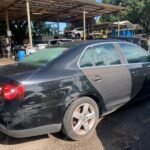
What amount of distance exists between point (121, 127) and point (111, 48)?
Result: 1454 millimetres

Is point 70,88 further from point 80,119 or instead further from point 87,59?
point 87,59

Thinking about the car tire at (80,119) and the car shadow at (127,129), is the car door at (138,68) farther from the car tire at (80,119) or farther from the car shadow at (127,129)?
the car tire at (80,119)

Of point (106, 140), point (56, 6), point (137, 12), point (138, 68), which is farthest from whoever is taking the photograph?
point (137, 12)

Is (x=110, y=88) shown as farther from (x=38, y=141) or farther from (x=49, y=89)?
(x=38, y=141)

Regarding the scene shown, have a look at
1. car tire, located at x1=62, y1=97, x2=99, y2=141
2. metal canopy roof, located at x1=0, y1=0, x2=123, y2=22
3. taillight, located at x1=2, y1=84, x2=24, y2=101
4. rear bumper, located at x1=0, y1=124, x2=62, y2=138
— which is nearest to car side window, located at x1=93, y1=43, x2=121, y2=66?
car tire, located at x1=62, y1=97, x2=99, y2=141

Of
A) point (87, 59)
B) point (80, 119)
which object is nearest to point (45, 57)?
point (87, 59)

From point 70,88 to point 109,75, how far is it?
2.97 feet

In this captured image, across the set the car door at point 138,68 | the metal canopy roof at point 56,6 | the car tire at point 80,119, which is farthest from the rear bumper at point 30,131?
the metal canopy roof at point 56,6

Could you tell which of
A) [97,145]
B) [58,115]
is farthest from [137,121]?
[58,115]

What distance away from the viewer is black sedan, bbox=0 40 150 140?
3.13 metres

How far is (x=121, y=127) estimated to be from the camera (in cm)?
407

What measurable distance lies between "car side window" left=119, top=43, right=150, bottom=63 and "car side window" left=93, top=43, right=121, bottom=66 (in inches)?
10.4

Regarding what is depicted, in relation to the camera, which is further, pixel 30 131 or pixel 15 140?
pixel 15 140

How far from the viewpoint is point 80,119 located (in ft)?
12.0
